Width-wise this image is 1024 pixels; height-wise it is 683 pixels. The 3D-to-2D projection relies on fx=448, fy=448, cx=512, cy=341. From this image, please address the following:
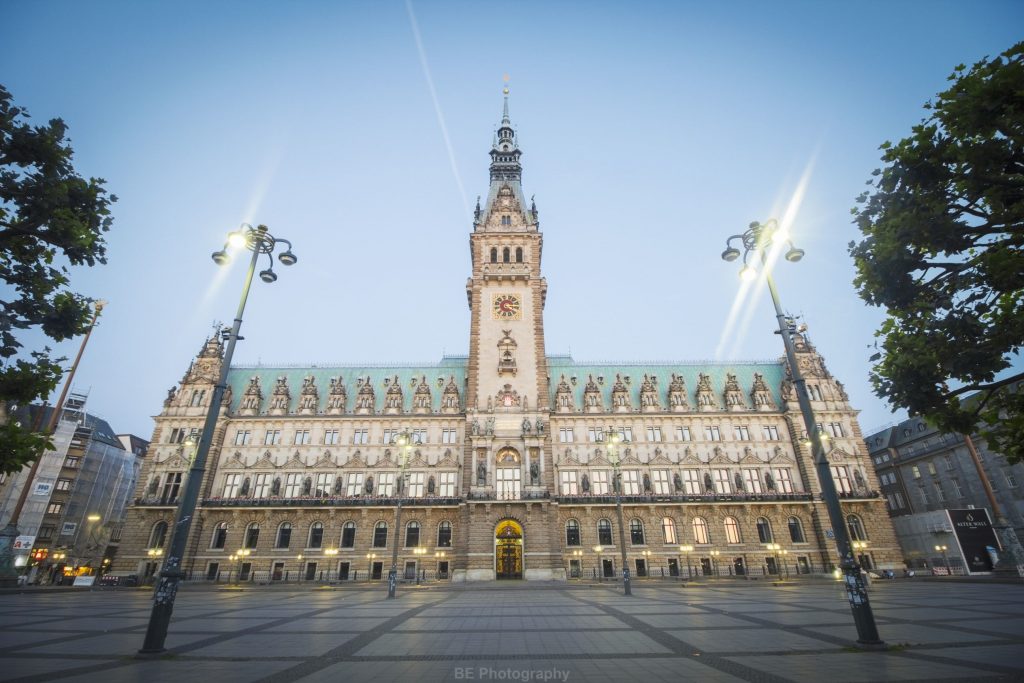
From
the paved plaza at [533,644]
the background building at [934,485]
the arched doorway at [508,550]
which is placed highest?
the background building at [934,485]

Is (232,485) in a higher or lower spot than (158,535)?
higher

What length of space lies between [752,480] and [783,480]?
3379 millimetres

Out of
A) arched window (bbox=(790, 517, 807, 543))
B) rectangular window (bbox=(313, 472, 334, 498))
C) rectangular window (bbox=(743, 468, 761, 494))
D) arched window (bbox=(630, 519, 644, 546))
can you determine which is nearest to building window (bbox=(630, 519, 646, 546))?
arched window (bbox=(630, 519, 644, 546))

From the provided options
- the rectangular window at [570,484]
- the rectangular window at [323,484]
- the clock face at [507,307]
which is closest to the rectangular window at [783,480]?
the rectangular window at [570,484]

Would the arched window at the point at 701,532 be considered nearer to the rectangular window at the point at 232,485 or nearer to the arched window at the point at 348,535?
the arched window at the point at 348,535

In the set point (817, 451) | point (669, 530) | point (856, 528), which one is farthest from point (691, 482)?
point (817, 451)

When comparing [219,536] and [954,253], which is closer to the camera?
[954,253]

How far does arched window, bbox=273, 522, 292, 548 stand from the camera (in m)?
46.3

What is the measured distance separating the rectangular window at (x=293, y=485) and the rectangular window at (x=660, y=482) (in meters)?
38.4

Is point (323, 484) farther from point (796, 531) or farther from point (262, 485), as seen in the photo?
point (796, 531)

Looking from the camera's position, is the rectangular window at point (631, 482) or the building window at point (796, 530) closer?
the building window at point (796, 530)

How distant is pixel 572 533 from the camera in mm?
46125

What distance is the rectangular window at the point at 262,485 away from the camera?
48.7 metres

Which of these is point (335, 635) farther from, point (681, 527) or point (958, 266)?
point (681, 527)
